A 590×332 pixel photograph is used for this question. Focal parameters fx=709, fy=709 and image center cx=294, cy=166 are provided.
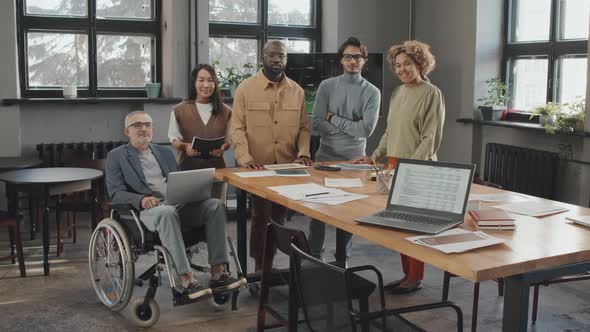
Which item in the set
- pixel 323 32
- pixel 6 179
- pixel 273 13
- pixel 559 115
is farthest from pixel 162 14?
pixel 559 115

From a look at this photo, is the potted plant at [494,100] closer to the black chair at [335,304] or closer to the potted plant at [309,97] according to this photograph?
the potted plant at [309,97]

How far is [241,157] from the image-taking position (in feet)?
15.1

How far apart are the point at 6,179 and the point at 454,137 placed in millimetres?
4346

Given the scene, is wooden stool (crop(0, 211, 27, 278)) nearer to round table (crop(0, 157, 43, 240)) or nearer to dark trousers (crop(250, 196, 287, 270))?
round table (crop(0, 157, 43, 240))

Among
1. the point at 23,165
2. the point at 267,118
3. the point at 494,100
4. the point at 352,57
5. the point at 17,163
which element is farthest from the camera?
the point at 494,100

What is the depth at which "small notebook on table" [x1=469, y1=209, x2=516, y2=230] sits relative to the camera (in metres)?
2.86

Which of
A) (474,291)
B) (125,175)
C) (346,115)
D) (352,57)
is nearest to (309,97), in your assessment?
(346,115)

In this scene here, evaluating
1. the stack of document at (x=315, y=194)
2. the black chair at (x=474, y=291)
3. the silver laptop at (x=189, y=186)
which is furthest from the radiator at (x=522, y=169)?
the silver laptop at (x=189, y=186)

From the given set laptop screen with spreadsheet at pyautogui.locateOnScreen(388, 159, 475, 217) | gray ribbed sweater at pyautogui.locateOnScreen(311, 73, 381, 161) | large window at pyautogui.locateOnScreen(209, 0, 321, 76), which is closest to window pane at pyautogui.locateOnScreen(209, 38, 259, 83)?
large window at pyautogui.locateOnScreen(209, 0, 321, 76)

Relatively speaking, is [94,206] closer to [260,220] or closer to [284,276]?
[260,220]

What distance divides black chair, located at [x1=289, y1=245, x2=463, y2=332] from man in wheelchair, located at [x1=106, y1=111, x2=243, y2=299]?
1.27 metres

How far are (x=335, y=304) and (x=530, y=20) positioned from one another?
5095mm

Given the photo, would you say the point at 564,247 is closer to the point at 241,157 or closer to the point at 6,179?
the point at 241,157

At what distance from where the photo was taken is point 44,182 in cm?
→ 496
